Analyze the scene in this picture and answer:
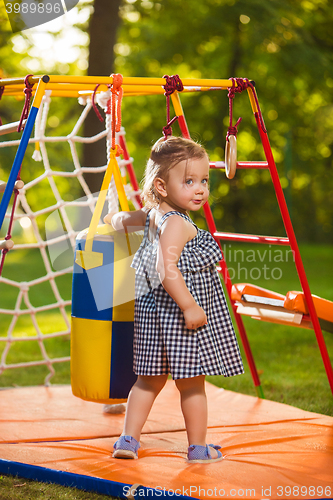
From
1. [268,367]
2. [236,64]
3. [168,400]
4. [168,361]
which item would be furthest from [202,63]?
[168,361]

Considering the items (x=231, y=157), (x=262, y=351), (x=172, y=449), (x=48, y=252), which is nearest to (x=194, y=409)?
(x=172, y=449)

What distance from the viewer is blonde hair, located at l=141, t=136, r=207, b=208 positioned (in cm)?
211

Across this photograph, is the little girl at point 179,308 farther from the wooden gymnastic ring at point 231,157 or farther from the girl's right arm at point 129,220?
the wooden gymnastic ring at point 231,157

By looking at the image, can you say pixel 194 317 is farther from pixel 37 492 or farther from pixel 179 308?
pixel 37 492

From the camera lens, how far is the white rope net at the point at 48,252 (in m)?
3.36

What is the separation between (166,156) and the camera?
212 centimetres

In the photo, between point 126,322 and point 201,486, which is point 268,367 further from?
point 201,486

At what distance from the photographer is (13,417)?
8.85ft

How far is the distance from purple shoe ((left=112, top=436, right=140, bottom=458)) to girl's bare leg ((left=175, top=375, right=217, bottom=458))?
0.21 meters

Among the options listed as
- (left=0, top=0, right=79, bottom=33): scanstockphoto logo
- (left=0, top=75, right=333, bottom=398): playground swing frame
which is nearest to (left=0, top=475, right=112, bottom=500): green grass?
(left=0, top=75, right=333, bottom=398): playground swing frame

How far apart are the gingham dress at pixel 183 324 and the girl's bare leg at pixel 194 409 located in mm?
85

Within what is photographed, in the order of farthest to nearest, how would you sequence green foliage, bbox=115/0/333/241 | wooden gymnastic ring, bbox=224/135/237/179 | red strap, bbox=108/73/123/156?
green foliage, bbox=115/0/333/241 < wooden gymnastic ring, bbox=224/135/237/179 < red strap, bbox=108/73/123/156

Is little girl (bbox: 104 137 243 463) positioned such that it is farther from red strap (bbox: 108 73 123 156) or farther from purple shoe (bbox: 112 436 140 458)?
red strap (bbox: 108 73 123 156)

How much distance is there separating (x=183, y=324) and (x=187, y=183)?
1.74ft
